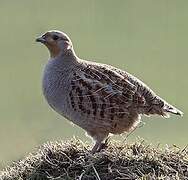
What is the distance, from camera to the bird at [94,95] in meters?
6.96

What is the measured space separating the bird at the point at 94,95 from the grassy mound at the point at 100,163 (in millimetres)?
265

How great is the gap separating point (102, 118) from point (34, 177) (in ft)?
3.11

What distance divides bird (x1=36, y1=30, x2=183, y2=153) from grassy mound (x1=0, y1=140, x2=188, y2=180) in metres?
0.26

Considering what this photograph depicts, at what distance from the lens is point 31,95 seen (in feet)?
48.3

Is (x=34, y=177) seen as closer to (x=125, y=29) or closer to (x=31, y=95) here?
(x=31, y=95)

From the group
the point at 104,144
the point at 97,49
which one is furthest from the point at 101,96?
the point at 97,49

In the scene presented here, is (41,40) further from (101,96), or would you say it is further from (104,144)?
(104,144)

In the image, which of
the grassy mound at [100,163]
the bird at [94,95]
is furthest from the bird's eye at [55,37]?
the grassy mound at [100,163]

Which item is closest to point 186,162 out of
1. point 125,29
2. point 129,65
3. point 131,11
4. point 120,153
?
point 120,153

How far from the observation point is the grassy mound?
6.08 meters

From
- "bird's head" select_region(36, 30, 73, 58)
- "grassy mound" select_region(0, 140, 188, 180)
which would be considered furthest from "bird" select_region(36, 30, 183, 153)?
"grassy mound" select_region(0, 140, 188, 180)

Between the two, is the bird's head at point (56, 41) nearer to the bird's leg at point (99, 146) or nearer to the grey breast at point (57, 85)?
the grey breast at point (57, 85)

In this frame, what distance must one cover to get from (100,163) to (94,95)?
905 mm

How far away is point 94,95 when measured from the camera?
6965 mm
